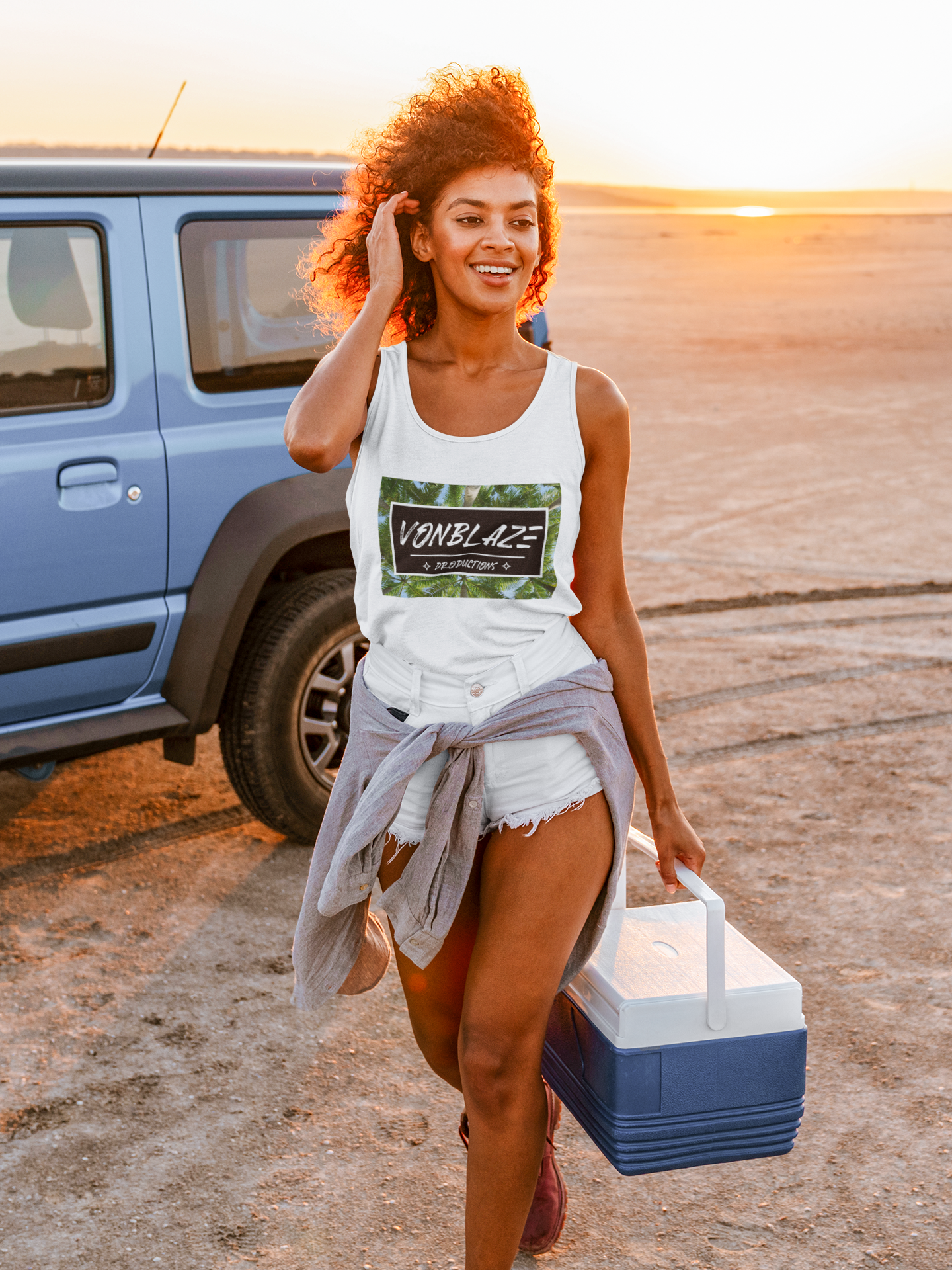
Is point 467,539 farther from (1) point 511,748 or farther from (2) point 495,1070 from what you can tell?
(2) point 495,1070

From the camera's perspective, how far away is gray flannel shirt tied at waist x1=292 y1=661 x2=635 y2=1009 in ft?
7.42

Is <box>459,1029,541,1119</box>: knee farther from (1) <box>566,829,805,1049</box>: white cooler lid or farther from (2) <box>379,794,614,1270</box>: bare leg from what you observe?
(1) <box>566,829,805,1049</box>: white cooler lid

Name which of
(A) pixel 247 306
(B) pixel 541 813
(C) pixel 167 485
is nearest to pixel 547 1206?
(B) pixel 541 813

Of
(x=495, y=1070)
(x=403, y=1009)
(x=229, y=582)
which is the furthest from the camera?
(x=229, y=582)

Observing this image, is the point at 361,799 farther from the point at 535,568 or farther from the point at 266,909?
the point at 266,909

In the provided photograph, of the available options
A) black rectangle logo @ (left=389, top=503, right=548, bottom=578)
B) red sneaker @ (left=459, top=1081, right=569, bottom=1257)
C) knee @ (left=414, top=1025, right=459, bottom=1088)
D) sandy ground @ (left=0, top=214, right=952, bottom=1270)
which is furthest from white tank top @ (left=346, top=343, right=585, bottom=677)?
sandy ground @ (left=0, top=214, right=952, bottom=1270)

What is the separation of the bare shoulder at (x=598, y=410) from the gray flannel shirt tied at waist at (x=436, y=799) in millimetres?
406

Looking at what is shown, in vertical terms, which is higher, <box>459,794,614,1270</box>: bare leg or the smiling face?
the smiling face

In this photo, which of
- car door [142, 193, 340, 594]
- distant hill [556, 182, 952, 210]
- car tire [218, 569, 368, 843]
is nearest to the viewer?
car door [142, 193, 340, 594]

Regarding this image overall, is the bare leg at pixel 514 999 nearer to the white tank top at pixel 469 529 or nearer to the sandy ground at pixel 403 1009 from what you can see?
the white tank top at pixel 469 529

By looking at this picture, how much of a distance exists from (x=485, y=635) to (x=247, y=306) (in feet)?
7.93

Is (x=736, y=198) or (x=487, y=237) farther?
(x=736, y=198)

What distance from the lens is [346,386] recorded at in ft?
7.53

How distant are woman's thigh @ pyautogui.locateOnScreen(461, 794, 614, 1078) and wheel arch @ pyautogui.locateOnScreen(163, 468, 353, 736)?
82.5 inches
